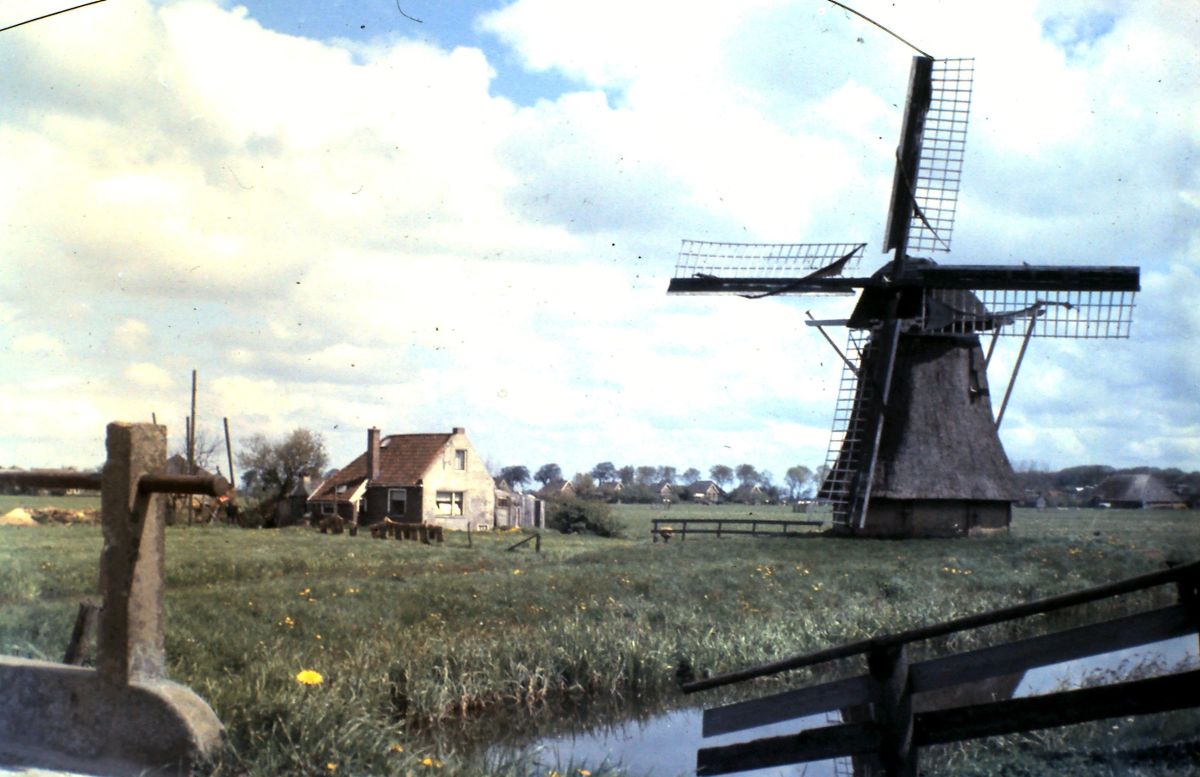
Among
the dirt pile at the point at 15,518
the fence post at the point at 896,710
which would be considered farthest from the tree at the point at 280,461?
the fence post at the point at 896,710

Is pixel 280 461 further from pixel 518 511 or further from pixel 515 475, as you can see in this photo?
pixel 515 475

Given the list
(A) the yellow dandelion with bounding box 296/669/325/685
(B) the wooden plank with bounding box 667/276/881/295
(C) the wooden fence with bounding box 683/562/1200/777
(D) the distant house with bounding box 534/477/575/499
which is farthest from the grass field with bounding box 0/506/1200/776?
(D) the distant house with bounding box 534/477/575/499

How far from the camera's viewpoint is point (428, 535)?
25.4m

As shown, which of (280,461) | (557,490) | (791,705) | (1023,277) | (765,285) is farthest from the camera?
(557,490)

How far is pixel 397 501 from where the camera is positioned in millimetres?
33125

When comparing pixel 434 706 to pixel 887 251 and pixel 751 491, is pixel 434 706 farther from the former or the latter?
pixel 751 491

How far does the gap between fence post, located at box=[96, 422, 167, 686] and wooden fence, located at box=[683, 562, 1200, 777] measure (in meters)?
2.67

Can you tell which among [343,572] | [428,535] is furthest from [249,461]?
[428,535]

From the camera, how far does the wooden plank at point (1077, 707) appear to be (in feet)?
13.9

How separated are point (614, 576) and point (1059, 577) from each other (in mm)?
6848

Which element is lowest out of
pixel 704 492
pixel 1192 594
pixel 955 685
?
pixel 704 492

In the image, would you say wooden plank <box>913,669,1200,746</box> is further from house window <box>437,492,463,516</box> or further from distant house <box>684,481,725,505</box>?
distant house <box>684,481,725,505</box>

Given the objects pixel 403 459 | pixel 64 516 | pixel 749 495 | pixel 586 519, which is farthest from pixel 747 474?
pixel 64 516

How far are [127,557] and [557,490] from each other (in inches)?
1581
